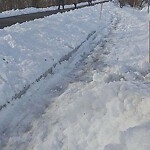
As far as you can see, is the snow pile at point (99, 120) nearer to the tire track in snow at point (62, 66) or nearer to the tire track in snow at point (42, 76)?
the tire track in snow at point (62, 66)

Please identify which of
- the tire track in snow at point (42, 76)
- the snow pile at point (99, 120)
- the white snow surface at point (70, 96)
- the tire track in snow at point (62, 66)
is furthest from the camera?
the tire track in snow at point (42, 76)

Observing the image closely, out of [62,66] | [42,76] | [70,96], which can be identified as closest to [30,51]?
[62,66]

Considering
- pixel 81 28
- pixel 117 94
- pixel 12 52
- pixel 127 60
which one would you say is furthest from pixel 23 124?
pixel 81 28

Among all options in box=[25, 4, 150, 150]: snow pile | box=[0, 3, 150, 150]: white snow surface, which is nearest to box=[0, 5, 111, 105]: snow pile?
box=[0, 3, 150, 150]: white snow surface

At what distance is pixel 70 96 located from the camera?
23.0 feet

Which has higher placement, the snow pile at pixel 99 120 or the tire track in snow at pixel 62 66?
the snow pile at pixel 99 120

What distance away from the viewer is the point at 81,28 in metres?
16.5

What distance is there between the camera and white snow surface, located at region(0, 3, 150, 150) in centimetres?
509

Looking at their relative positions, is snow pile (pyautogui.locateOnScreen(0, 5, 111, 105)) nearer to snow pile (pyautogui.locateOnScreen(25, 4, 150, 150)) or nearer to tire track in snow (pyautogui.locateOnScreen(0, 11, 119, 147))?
tire track in snow (pyautogui.locateOnScreen(0, 11, 119, 147))

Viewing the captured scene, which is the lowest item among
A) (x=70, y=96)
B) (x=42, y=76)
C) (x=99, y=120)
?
(x=42, y=76)

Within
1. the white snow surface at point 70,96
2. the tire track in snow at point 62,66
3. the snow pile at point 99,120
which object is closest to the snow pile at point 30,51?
the white snow surface at point 70,96

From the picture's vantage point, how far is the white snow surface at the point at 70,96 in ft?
16.7

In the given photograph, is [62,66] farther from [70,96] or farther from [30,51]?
[70,96]

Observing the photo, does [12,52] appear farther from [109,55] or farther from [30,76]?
[109,55]
